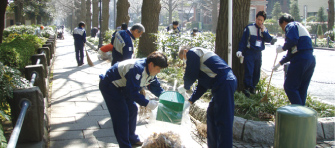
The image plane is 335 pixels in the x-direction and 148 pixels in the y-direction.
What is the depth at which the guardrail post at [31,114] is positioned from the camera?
386 cm

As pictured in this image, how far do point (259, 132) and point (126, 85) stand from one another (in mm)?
2145

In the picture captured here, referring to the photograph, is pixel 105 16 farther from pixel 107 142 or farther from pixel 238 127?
pixel 238 127

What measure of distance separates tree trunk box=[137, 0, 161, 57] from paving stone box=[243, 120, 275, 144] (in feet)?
28.0

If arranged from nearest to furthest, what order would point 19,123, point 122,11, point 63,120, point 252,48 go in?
point 19,123, point 63,120, point 252,48, point 122,11

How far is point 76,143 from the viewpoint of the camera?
4.75 meters

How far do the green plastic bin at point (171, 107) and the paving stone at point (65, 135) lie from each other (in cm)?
161

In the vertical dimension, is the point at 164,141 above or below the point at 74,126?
above

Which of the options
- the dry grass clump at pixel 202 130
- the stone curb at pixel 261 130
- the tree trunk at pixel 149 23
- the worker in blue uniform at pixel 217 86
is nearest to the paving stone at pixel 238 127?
the stone curb at pixel 261 130

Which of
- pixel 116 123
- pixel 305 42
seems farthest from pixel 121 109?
pixel 305 42

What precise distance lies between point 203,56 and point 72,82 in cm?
643

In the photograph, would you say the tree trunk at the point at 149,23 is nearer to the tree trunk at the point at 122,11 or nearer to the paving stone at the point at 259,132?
the tree trunk at the point at 122,11

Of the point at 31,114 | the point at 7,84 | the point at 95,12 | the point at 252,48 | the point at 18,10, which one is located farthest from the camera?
the point at 18,10

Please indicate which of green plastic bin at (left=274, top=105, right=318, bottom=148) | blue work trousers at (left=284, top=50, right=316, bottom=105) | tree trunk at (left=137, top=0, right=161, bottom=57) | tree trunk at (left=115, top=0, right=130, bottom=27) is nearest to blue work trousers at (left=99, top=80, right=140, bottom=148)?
green plastic bin at (left=274, top=105, right=318, bottom=148)

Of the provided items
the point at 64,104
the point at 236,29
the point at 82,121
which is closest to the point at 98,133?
the point at 82,121
